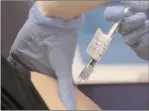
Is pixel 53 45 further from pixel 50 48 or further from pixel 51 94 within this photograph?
pixel 51 94

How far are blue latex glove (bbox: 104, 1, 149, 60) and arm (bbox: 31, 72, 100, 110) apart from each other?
7.5 inches

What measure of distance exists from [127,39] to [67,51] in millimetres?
163

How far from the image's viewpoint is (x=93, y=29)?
1146 millimetres

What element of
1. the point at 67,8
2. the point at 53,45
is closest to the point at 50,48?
the point at 53,45

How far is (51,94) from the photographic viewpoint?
0.65 metres

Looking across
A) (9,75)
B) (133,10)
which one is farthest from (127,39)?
Result: (9,75)

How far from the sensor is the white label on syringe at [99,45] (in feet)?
1.94

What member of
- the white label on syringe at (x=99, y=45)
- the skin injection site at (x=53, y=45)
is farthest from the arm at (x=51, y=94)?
the white label on syringe at (x=99, y=45)

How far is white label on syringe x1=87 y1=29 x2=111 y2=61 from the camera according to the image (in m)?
0.59

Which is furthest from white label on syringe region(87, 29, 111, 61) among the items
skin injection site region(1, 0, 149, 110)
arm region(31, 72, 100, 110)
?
arm region(31, 72, 100, 110)

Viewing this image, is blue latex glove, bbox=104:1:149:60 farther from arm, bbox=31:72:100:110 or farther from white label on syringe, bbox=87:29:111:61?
arm, bbox=31:72:100:110

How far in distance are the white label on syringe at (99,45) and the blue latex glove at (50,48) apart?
79 millimetres

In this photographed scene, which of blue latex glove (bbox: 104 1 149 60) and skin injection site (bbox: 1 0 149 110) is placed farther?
blue latex glove (bbox: 104 1 149 60)

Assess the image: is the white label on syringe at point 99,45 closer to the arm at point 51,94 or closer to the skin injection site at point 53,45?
the skin injection site at point 53,45
